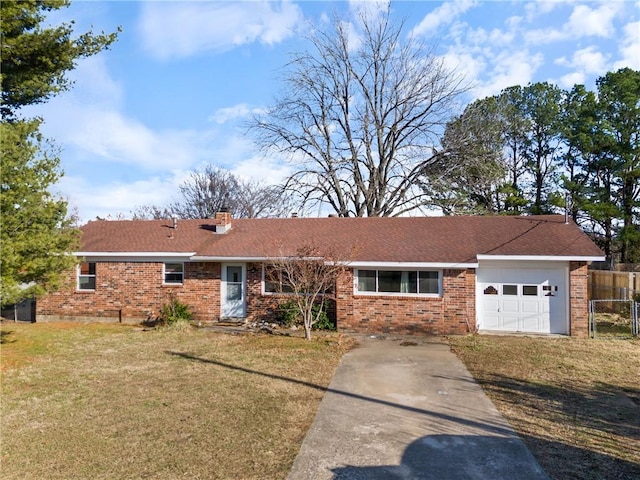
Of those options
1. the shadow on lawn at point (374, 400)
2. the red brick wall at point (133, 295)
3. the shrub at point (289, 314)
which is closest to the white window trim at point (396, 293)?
the shrub at point (289, 314)

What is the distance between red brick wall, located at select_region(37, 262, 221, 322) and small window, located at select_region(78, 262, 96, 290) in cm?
21

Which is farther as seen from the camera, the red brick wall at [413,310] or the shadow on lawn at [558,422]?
the red brick wall at [413,310]

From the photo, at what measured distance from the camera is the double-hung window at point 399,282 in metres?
14.2

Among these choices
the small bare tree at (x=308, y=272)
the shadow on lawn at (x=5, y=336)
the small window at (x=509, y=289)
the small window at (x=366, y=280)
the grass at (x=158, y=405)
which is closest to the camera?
the grass at (x=158, y=405)

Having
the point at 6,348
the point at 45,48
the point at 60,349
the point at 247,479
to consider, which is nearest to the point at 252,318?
the point at 60,349

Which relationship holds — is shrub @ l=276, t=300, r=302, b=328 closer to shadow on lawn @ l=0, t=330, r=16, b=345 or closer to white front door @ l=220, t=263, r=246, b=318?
white front door @ l=220, t=263, r=246, b=318

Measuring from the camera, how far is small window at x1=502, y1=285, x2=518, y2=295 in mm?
14281

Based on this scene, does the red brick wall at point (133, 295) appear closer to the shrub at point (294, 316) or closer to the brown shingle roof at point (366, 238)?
the brown shingle roof at point (366, 238)

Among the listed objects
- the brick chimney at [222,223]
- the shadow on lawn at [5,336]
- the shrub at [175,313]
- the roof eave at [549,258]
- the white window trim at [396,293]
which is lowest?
the shadow on lawn at [5,336]

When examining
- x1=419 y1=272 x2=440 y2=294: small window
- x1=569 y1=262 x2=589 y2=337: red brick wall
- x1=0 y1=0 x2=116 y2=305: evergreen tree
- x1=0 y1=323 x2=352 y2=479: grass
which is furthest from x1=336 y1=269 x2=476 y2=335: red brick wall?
x1=0 y1=0 x2=116 y2=305: evergreen tree

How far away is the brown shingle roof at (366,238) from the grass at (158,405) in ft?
12.9

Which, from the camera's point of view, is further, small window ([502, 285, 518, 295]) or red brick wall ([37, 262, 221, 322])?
red brick wall ([37, 262, 221, 322])

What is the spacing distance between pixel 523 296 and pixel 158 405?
11.5m

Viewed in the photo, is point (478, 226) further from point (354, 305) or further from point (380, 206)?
point (380, 206)
